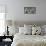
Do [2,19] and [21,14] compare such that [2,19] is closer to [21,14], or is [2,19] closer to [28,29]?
[21,14]

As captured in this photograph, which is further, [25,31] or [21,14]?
[21,14]

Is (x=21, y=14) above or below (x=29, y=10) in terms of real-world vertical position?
below

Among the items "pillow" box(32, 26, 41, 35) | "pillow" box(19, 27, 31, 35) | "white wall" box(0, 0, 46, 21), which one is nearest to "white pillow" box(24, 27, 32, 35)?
"pillow" box(19, 27, 31, 35)

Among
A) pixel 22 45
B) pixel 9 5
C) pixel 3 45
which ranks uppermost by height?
pixel 9 5

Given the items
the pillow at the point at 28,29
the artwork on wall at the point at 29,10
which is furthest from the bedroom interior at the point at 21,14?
the pillow at the point at 28,29

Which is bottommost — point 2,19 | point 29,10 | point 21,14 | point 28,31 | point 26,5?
point 28,31

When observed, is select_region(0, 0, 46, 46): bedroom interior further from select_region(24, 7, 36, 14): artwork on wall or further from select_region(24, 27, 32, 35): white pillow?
select_region(24, 27, 32, 35): white pillow

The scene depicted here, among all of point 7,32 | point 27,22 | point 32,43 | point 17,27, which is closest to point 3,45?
point 7,32

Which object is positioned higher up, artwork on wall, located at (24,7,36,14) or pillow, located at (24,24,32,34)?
artwork on wall, located at (24,7,36,14)

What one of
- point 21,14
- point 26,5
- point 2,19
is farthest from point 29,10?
point 2,19

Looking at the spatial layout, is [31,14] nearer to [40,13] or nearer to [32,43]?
[40,13]

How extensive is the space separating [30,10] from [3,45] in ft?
5.85

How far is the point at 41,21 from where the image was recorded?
478cm

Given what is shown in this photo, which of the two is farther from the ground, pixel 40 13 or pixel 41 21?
pixel 40 13
